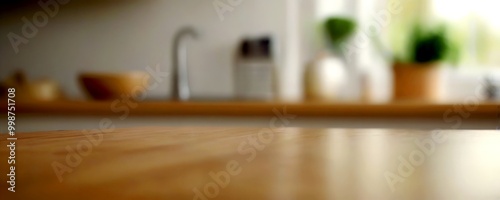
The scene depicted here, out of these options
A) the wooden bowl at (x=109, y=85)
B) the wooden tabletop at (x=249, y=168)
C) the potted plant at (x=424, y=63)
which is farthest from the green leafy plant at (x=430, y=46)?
the wooden tabletop at (x=249, y=168)

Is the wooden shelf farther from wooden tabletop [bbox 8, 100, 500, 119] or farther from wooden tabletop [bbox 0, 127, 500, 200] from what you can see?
wooden tabletop [bbox 0, 127, 500, 200]

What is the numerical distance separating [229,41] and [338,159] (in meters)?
1.89

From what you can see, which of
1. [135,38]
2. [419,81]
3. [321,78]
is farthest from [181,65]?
[419,81]

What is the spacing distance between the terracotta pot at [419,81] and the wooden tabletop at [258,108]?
246 mm

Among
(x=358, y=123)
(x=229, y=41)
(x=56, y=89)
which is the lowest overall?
(x=358, y=123)

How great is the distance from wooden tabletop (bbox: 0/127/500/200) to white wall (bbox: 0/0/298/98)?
1.73m

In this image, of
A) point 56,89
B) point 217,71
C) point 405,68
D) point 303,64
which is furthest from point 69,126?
point 405,68

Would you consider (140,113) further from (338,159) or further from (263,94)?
(338,159)

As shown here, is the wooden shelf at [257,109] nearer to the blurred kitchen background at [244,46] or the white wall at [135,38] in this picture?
the blurred kitchen background at [244,46]

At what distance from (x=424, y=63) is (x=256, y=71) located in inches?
23.4

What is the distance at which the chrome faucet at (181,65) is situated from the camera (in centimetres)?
222

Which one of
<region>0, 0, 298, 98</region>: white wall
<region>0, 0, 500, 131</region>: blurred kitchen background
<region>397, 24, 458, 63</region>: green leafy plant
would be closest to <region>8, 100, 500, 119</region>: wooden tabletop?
<region>0, 0, 500, 131</region>: blurred kitchen background

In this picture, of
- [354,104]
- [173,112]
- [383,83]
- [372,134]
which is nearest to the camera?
[372,134]

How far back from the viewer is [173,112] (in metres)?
1.75
